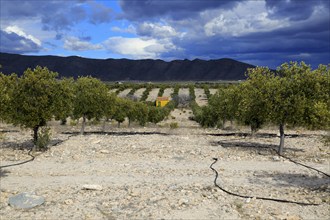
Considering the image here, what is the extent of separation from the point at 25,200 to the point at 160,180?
210 inches

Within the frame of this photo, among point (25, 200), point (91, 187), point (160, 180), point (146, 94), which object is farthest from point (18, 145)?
point (146, 94)

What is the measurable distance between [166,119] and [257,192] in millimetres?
51587

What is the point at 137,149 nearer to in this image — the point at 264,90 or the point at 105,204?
the point at 264,90

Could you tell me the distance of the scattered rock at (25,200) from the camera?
12.0 meters

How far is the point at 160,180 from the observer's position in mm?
15469

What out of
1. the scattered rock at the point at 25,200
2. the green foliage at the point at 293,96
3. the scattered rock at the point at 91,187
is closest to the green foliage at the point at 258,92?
the green foliage at the point at 293,96

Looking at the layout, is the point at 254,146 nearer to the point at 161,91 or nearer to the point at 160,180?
the point at 160,180

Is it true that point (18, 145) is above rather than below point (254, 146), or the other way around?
below

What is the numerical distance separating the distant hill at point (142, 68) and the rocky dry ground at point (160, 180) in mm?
152175

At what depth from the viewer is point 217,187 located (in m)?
14.3

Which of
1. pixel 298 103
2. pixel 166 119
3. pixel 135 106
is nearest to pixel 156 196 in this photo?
pixel 298 103

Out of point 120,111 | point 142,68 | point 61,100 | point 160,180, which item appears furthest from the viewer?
point 142,68

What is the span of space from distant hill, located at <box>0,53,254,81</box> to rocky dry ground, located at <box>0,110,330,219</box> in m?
152

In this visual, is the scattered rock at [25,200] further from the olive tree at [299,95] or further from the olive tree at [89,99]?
the olive tree at [89,99]
